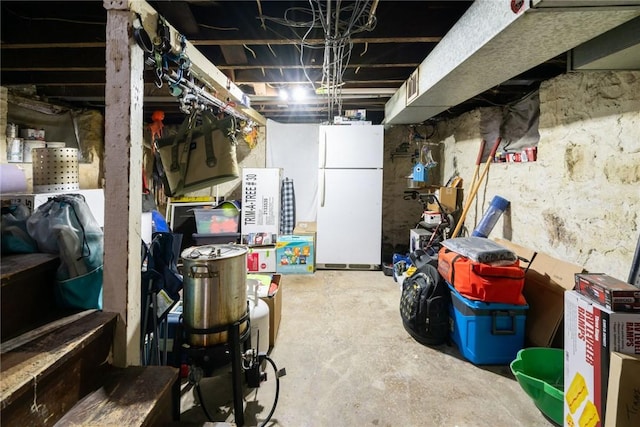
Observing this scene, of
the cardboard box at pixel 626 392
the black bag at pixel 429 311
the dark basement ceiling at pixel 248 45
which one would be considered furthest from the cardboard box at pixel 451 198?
the cardboard box at pixel 626 392

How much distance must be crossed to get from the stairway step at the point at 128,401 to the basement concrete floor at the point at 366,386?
243mm

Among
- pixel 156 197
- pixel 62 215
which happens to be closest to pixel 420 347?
pixel 62 215

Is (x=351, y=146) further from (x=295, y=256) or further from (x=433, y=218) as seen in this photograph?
(x=295, y=256)

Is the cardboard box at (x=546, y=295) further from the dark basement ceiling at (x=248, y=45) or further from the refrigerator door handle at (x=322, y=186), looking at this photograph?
the refrigerator door handle at (x=322, y=186)

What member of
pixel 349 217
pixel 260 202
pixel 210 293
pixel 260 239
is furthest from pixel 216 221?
pixel 210 293

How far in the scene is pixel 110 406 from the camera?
102cm

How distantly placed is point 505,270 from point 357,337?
3.96ft

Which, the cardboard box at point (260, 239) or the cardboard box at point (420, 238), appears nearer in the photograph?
the cardboard box at point (420, 238)

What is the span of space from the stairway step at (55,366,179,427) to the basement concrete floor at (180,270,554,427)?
9.5 inches

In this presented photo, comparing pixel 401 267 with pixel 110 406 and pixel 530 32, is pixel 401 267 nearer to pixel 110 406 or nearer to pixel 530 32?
pixel 530 32

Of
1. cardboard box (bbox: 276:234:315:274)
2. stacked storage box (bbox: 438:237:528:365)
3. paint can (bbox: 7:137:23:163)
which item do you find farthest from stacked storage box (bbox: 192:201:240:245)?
stacked storage box (bbox: 438:237:528:365)

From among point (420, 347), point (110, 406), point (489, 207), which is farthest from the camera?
point (489, 207)

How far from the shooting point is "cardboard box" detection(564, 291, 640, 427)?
1272 mm

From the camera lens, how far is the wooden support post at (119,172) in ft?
3.98
